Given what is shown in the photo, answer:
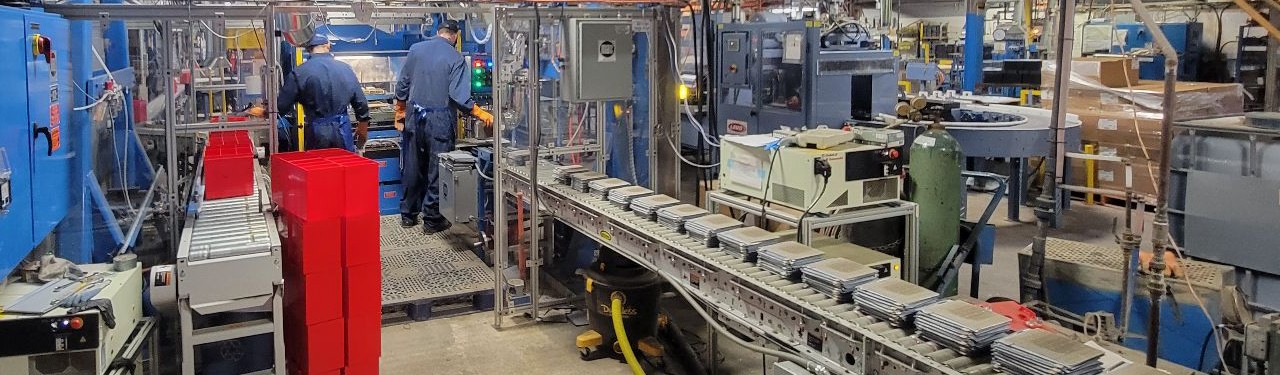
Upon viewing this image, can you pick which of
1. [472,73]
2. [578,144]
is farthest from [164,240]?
[472,73]

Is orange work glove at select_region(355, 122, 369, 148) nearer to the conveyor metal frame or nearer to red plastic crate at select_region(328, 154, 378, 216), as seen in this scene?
red plastic crate at select_region(328, 154, 378, 216)

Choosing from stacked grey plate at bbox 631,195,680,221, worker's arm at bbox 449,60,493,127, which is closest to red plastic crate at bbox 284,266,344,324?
stacked grey plate at bbox 631,195,680,221

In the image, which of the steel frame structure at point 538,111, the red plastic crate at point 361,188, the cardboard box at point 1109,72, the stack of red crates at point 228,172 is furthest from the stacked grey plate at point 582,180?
the cardboard box at point 1109,72

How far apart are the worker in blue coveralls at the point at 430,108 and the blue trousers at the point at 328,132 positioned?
0.62 m

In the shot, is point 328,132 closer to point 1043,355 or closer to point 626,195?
point 626,195

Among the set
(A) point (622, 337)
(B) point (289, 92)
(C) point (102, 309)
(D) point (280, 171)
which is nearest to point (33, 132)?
(C) point (102, 309)

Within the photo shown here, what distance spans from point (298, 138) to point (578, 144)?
2680 mm

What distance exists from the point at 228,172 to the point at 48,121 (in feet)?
3.99

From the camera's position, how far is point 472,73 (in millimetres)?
8383

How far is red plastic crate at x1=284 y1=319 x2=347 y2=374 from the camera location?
3.82 meters

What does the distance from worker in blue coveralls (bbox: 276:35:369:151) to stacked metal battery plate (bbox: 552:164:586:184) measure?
2267 mm

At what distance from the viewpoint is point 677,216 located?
4.07 meters

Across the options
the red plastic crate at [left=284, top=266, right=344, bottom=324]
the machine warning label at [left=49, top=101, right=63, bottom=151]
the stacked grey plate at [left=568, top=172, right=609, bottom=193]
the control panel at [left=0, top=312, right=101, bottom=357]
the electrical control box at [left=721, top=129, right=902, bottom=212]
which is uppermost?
the machine warning label at [left=49, top=101, right=63, bottom=151]

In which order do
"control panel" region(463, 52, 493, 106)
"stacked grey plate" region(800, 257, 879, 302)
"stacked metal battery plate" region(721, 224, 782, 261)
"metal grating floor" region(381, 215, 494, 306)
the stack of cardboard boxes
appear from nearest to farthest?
"stacked grey plate" region(800, 257, 879, 302) < "stacked metal battery plate" region(721, 224, 782, 261) < "metal grating floor" region(381, 215, 494, 306) < the stack of cardboard boxes < "control panel" region(463, 52, 493, 106)
